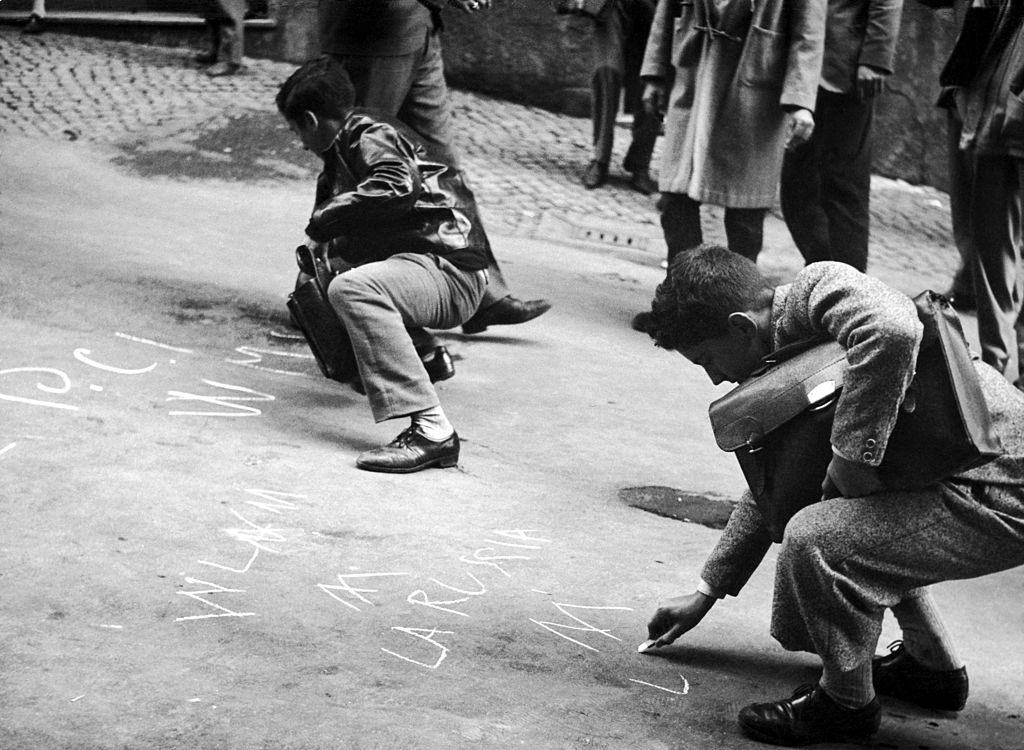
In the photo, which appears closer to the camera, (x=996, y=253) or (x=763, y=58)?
(x=996, y=253)

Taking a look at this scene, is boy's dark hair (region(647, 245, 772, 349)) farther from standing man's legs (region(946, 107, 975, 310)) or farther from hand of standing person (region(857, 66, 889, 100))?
hand of standing person (region(857, 66, 889, 100))

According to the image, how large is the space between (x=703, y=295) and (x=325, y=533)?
1351 millimetres

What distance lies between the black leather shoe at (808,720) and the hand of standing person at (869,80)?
165 inches

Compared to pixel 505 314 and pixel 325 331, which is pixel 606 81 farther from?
pixel 325 331

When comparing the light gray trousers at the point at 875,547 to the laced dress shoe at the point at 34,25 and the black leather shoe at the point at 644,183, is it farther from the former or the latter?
the laced dress shoe at the point at 34,25

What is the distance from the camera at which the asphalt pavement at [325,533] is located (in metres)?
2.86

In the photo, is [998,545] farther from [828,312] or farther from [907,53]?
[907,53]

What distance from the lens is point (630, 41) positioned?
9.89 meters

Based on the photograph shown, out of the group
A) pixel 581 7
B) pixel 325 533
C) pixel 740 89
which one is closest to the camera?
pixel 325 533

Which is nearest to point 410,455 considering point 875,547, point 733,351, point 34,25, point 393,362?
point 393,362

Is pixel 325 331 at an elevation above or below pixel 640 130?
above

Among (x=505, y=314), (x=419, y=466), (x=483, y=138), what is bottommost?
(x=483, y=138)

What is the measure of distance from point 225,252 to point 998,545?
15.5 feet

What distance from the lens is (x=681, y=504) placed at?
4.46 meters
